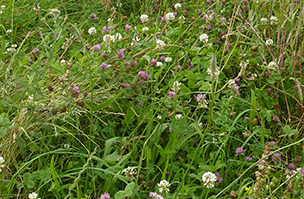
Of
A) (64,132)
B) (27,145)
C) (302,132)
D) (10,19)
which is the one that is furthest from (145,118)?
(10,19)

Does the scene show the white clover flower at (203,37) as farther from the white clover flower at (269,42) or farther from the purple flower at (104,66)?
the purple flower at (104,66)

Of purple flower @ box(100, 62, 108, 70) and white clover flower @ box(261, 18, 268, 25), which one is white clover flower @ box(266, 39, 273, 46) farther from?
purple flower @ box(100, 62, 108, 70)

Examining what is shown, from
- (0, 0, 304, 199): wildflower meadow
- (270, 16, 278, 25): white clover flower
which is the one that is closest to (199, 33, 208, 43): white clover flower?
(0, 0, 304, 199): wildflower meadow

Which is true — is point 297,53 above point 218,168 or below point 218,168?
above

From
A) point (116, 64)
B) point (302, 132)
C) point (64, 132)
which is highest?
point (116, 64)

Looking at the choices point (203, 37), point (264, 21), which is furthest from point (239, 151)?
point (264, 21)

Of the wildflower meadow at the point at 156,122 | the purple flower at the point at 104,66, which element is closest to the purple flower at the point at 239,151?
the wildflower meadow at the point at 156,122

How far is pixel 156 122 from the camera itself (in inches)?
85.7

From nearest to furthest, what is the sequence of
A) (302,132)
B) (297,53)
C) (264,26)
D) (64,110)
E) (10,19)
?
(64,110)
(302,132)
(297,53)
(264,26)
(10,19)

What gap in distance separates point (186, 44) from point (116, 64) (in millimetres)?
727

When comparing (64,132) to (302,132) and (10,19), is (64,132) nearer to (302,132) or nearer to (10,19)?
(302,132)

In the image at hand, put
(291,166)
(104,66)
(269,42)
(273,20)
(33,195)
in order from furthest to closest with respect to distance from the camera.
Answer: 1. (273,20)
2. (269,42)
3. (104,66)
4. (291,166)
5. (33,195)

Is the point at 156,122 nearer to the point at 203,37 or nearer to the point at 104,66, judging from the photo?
the point at 104,66

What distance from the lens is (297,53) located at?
2.48 meters
